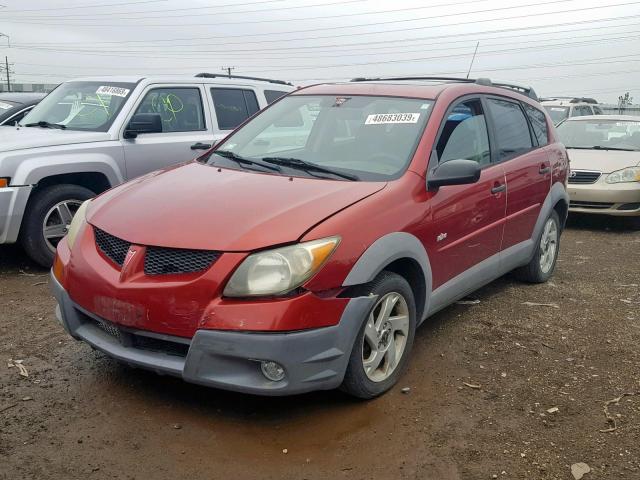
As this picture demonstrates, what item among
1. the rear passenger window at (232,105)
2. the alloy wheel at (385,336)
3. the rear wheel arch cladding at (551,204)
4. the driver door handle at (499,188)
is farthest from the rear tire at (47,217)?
the rear wheel arch cladding at (551,204)

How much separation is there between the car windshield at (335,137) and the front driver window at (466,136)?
197 mm

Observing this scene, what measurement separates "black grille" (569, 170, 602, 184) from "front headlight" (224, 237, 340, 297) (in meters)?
6.62

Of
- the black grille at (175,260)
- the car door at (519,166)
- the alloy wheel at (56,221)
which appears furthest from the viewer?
the alloy wheel at (56,221)

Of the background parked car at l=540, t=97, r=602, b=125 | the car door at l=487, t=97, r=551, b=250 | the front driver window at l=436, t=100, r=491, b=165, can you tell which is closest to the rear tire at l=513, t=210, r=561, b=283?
the car door at l=487, t=97, r=551, b=250

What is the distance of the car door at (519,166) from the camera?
187 inches

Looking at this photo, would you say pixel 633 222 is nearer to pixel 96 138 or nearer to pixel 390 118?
pixel 390 118

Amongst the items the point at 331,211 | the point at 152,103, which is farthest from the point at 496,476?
the point at 152,103

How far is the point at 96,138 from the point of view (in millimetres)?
5980

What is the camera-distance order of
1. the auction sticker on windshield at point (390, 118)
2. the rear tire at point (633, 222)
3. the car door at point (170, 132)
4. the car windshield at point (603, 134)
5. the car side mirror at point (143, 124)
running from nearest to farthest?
the auction sticker on windshield at point (390, 118), the car side mirror at point (143, 124), the car door at point (170, 132), the rear tire at point (633, 222), the car windshield at point (603, 134)

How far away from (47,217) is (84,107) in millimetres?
1394

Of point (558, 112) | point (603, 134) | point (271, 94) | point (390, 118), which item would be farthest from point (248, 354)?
point (558, 112)

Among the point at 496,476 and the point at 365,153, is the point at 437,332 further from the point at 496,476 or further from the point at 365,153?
the point at 496,476

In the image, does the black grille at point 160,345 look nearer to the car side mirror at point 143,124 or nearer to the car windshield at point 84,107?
the car side mirror at point 143,124

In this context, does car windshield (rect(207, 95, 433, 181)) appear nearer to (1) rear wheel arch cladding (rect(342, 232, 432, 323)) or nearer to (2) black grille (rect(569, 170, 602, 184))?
(1) rear wheel arch cladding (rect(342, 232, 432, 323))
